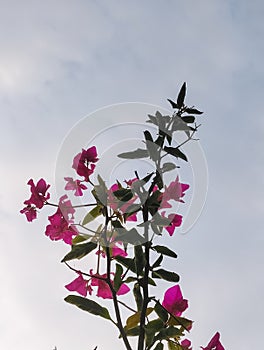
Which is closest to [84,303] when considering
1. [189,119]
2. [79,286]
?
[79,286]

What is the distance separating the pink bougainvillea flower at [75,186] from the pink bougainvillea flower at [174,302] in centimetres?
31

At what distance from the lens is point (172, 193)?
109cm

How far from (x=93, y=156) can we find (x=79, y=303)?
1.15 ft

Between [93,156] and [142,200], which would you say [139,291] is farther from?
[93,156]

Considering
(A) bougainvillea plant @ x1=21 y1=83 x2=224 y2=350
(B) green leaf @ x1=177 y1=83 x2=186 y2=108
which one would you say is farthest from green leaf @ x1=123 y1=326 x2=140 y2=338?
(B) green leaf @ x1=177 y1=83 x2=186 y2=108

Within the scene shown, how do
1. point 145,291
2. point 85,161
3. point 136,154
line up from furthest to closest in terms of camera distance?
point 85,161, point 136,154, point 145,291

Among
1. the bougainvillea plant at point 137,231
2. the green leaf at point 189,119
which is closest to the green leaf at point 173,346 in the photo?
the bougainvillea plant at point 137,231

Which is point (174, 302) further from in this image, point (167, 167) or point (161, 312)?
point (167, 167)

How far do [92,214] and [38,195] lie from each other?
0.15 m

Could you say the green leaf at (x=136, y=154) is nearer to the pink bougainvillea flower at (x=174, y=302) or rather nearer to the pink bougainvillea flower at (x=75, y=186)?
the pink bougainvillea flower at (x=75, y=186)

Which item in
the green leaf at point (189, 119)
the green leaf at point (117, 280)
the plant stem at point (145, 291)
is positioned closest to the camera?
the plant stem at point (145, 291)

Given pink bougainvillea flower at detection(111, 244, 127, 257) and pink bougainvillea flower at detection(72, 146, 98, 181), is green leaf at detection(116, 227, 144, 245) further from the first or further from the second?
pink bougainvillea flower at detection(72, 146, 98, 181)

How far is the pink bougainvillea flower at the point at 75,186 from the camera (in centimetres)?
116

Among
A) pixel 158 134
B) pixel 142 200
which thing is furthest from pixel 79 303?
pixel 158 134
